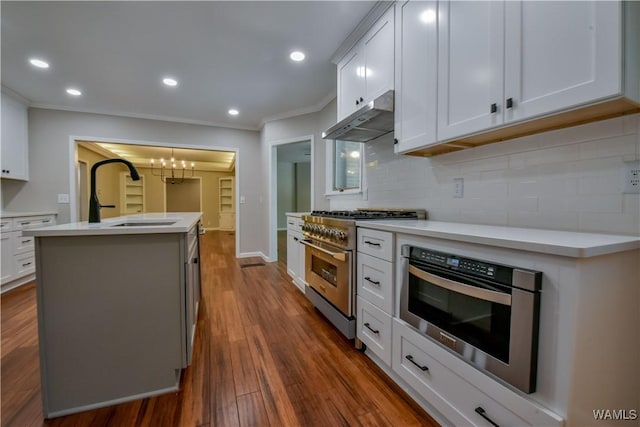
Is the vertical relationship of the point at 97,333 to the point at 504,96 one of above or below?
below

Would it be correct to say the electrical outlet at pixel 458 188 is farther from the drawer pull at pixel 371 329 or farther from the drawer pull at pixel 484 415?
the drawer pull at pixel 484 415

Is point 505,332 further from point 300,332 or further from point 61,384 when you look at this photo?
point 61,384

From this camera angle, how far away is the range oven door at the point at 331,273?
191cm

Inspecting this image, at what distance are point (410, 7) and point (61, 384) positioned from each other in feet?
9.36

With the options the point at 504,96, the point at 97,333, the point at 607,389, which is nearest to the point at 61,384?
the point at 97,333

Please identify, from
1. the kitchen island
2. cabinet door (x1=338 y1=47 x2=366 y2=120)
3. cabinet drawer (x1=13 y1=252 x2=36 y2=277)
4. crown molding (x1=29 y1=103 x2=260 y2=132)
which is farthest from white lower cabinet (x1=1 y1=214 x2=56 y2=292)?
cabinet door (x1=338 y1=47 x2=366 y2=120)

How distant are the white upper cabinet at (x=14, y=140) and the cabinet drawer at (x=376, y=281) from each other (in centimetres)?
452

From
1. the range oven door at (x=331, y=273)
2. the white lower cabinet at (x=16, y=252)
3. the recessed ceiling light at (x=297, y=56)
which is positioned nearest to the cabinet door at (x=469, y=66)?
the range oven door at (x=331, y=273)

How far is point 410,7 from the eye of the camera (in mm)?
1725

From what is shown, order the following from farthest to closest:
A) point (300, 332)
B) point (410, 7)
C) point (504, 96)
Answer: point (300, 332)
point (410, 7)
point (504, 96)

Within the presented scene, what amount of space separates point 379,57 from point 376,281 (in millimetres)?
1651

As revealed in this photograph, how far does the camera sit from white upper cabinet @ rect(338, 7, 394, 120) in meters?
1.95

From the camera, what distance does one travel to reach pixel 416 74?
67.1 inches

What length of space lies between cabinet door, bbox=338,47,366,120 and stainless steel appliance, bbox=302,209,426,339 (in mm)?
1019
